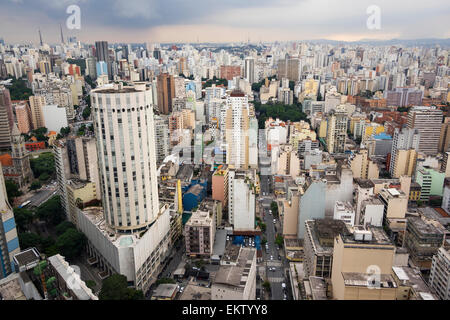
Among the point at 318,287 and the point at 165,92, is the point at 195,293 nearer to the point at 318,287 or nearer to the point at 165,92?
the point at 318,287

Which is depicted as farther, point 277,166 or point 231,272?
point 277,166

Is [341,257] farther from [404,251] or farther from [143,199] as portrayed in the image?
[143,199]

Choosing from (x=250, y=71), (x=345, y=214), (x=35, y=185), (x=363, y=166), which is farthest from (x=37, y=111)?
(x=250, y=71)

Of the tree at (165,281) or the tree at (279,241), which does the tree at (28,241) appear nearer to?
the tree at (165,281)

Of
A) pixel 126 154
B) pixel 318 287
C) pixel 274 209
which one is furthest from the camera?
pixel 274 209

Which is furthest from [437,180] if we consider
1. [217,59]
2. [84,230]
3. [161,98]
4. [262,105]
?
[217,59]

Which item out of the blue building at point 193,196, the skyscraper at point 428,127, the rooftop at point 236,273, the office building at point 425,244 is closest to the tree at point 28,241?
the blue building at point 193,196
